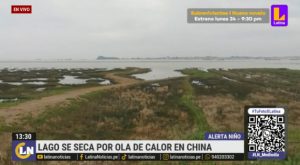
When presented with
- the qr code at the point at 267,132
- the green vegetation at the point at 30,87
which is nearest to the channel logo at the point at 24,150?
the qr code at the point at 267,132

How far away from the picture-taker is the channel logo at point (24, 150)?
12.0 m

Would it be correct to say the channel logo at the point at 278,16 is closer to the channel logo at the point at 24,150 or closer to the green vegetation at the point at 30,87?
the channel logo at the point at 24,150

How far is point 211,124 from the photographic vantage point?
26.9 m

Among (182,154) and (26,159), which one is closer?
(182,154)

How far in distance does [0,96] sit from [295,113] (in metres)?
40.3

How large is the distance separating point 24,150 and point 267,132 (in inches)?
377

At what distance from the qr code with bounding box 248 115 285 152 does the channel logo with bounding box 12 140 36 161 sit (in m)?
8.52

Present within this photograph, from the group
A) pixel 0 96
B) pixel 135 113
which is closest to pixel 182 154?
pixel 135 113

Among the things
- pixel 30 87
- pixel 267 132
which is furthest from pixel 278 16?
pixel 30 87

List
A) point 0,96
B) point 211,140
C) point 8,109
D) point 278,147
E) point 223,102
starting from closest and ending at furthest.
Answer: point 278,147 → point 211,140 → point 8,109 → point 223,102 → point 0,96

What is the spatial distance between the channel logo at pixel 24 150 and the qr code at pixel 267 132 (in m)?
8.52

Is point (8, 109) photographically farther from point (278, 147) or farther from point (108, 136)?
point (278, 147)

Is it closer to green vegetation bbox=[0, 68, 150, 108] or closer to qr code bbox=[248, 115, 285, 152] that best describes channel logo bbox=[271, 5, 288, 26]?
qr code bbox=[248, 115, 285, 152]

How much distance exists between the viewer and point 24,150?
12.2 m
